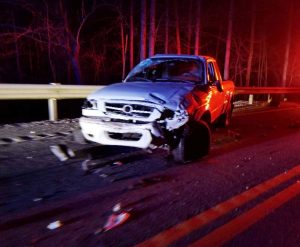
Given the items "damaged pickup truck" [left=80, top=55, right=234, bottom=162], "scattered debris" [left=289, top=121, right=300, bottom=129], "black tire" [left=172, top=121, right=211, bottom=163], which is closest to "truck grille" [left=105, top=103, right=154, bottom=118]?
"damaged pickup truck" [left=80, top=55, right=234, bottom=162]

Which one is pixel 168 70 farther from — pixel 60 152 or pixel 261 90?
pixel 261 90

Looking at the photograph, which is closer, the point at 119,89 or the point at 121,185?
the point at 121,185

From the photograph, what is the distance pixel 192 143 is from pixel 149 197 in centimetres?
177

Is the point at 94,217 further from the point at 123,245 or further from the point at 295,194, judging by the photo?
the point at 295,194

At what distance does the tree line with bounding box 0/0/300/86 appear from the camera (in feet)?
69.5

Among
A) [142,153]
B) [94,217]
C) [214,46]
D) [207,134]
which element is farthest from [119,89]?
[214,46]

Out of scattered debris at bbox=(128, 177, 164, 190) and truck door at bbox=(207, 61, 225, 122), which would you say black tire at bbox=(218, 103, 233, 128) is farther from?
scattered debris at bbox=(128, 177, 164, 190)

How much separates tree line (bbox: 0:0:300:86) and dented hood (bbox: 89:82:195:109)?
9746 millimetres

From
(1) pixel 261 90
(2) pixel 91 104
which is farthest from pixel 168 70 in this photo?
(1) pixel 261 90

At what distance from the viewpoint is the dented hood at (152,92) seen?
5191mm

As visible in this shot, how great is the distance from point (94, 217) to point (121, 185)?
1.00 metres

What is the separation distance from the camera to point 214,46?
4294cm

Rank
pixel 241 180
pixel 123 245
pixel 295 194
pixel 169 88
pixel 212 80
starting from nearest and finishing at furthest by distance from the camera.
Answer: pixel 123 245 < pixel 295 194 < pixel 241 180 < pixel 169 88 < pixel 212 80

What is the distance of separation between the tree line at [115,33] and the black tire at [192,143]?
1037 centimetres
